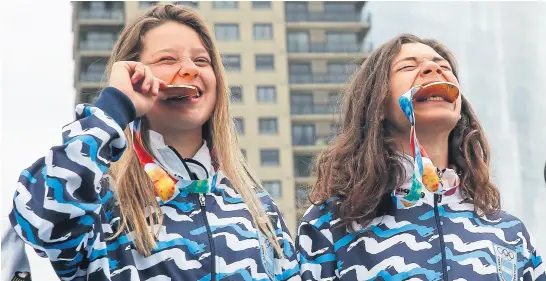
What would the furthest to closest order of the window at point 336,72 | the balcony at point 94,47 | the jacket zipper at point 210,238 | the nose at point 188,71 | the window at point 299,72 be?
the window at point 336,72
the window at point 299,72
the balcony at point 94,47
the nose at point 188,71
the jacket zipper at point 210,238

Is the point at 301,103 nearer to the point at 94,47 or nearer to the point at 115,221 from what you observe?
the point at 94,47

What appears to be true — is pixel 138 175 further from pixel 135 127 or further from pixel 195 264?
pixel 195 264

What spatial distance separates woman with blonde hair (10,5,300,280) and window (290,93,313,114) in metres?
48.8

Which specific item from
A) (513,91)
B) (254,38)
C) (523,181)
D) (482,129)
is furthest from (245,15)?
(482,129)

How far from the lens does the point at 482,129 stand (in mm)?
4090

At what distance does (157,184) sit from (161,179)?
24mm

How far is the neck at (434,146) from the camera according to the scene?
3.79m

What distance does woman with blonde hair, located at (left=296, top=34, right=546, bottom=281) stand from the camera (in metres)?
3.59

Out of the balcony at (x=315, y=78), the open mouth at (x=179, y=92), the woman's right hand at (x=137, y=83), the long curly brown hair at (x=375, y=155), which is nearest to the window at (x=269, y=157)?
the balcony at (x=315, y=78)

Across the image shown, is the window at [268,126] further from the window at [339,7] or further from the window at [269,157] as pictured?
the window at [339,7]

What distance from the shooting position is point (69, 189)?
2793 mm

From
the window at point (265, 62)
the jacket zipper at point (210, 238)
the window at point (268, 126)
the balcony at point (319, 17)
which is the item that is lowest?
the window at point (268, 126)

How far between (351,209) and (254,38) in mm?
47647

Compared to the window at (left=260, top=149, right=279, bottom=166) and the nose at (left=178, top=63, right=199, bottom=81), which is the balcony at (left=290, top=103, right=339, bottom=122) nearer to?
the window at (left=260, top=149, right=279, bottom=166)
